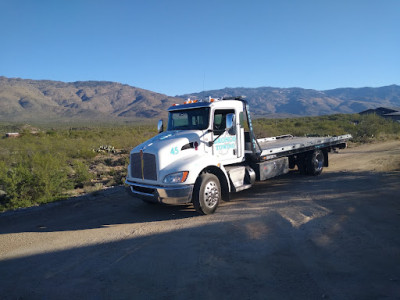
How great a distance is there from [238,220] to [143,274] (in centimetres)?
267

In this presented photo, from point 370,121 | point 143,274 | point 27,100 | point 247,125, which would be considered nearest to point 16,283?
point 143,274

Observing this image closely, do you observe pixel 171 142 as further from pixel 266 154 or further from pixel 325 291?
pixel 325 291

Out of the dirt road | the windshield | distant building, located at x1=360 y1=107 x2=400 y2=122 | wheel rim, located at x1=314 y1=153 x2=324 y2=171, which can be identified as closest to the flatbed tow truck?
the windshield

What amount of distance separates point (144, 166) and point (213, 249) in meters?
2.68

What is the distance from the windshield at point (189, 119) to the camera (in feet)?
24.4

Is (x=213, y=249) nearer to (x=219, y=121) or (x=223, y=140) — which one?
(x=223, y=140)

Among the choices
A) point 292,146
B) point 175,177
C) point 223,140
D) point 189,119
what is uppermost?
point 189,119

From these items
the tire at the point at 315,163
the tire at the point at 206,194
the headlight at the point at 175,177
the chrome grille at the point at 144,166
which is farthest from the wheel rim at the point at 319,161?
the chrome grille at the point at 144,166

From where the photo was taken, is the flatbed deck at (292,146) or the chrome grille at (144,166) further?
the flatbed deck at (292,146)

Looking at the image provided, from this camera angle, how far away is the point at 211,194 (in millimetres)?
6820

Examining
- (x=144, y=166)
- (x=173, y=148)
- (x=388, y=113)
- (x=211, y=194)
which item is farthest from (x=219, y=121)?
(x=388, y=113)

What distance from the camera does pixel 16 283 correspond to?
4180 millimetres

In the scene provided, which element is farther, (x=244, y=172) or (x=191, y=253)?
(x=244, y=172)

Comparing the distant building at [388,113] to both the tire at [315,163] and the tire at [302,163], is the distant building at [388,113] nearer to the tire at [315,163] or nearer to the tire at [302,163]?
the tire at [315,163]
